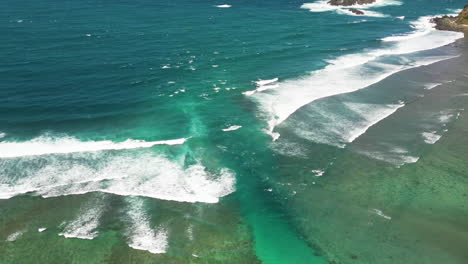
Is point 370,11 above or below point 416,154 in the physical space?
above

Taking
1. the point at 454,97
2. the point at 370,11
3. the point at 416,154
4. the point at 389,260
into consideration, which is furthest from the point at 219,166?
the point at 370,11

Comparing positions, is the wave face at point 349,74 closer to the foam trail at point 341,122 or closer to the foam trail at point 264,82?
the foam trail at point 264,82

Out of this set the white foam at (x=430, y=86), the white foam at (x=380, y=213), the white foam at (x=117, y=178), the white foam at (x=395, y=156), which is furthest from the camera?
the white foam at (x=430, y=86)

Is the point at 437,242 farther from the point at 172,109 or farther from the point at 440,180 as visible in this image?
the point at 172,109

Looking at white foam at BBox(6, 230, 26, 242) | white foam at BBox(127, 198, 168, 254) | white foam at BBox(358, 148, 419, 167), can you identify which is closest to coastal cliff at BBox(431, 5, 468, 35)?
white foam at BBox(358, 148, 419, 167)

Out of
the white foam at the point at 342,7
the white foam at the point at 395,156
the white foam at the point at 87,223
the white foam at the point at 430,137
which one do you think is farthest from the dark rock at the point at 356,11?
the white foam at the point at 87,223

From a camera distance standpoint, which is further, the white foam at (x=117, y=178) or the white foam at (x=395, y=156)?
the white foam at (x=395, y=156)
